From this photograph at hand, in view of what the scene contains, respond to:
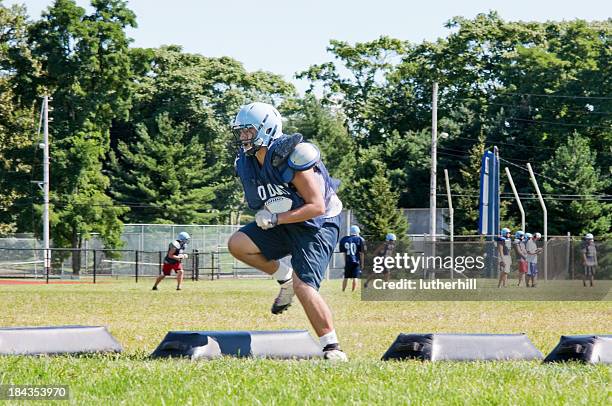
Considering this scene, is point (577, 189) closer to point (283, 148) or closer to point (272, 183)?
point (272, 183)

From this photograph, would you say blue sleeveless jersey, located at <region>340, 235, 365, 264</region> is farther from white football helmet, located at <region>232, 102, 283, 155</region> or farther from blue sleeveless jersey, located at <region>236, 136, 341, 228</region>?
white football helmet, located at <region>232, 102, 283, 155</region>

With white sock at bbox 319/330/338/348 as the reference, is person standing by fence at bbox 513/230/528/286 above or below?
below

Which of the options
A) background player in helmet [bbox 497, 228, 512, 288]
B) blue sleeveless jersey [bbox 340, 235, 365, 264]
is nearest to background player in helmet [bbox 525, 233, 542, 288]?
background player in helmet [bbox 497, 228, 512, 288]

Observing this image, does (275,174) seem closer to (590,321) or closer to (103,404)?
(103,404)

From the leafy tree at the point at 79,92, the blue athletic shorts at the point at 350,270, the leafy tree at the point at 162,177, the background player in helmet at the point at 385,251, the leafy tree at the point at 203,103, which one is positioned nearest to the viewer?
the blue athletic shorts at the point at 350,270

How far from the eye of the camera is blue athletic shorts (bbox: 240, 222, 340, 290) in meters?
7.69

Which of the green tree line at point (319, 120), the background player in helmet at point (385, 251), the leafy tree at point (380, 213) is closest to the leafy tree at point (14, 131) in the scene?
the green tree line at point (319, 120)

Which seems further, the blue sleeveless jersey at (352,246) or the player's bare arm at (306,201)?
the blue sleeveless jersey at (352,246)

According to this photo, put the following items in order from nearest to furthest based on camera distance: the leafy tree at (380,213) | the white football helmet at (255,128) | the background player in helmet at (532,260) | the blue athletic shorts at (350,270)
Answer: the white football helmet at (255,128) → the blue athletic shorts at (350,270) → the background player in helmet at (532,260) → the leafy tree at (380,213)

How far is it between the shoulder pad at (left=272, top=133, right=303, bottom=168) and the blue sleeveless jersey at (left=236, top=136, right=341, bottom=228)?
3cm

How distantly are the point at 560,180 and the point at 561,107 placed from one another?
8.93 metres

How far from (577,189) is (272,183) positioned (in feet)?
175

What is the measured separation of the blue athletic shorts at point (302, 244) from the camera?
769 centimetres

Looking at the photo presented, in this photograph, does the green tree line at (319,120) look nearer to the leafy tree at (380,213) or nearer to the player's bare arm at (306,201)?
the leafy tree at (380,213)
